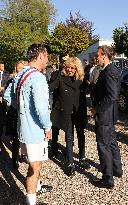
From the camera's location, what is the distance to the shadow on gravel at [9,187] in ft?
16.4

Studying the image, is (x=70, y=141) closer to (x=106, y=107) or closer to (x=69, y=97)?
(x=69, y=97)

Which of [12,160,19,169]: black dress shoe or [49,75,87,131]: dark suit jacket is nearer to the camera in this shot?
[49,75,87,131]: dark suit jacket

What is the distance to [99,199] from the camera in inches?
197

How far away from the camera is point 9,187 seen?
17.9 feet

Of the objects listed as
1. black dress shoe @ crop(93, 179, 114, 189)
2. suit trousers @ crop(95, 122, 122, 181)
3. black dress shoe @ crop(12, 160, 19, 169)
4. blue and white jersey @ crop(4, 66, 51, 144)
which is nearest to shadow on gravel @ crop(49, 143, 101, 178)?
black dress shoe @ crop(93, 179, 114, 189)

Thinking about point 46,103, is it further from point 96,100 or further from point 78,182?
point 78,182

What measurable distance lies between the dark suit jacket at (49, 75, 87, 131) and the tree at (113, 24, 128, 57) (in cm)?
2602

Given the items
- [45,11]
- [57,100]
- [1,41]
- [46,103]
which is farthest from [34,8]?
[46,103]

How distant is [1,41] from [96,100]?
27.9m

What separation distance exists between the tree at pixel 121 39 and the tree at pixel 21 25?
6.31 m

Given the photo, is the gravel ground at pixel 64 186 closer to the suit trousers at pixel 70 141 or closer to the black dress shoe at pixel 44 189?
the black dress shoe at pixel 44 189

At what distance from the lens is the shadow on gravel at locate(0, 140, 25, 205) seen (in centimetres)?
499

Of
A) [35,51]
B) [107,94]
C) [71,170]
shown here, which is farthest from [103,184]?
[35,51]

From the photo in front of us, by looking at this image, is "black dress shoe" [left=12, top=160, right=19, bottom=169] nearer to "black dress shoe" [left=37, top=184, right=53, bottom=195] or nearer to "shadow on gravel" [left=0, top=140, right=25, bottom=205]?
"shadow on gravel" [left=0, top=140, right=25, bottom=205]
